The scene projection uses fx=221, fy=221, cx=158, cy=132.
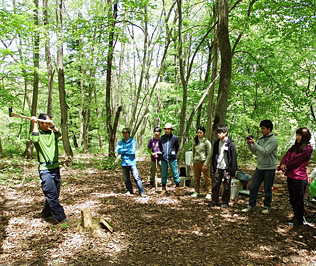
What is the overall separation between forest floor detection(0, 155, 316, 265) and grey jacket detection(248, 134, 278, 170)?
1.11 m

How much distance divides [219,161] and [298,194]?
1641 millimetres

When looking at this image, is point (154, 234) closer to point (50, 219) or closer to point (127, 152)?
point (50, 219)

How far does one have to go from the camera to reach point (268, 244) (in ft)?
11.9

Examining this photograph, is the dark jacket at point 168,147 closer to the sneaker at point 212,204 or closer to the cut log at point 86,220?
the sneaker at point 212,204

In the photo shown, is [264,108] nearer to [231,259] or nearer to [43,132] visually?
[231,259]

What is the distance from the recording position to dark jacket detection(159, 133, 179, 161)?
6098 mm

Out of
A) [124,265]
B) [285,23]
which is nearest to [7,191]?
[124,265]

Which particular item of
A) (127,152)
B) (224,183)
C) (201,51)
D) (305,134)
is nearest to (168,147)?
(127,152)

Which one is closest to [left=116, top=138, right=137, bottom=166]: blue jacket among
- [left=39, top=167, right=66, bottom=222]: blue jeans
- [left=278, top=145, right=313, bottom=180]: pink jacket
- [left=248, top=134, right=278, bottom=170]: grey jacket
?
[left=39, top=167, right=66, bottom=222]: blue jeans

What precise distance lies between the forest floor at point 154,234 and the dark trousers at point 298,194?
27cm

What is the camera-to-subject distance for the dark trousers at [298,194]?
164 inches

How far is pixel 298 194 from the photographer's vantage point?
13.7 ft

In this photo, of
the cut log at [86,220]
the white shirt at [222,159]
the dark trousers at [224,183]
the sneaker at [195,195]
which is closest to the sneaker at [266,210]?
the dark trousers at [224,183]

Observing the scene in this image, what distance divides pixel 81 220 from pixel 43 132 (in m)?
1.77
